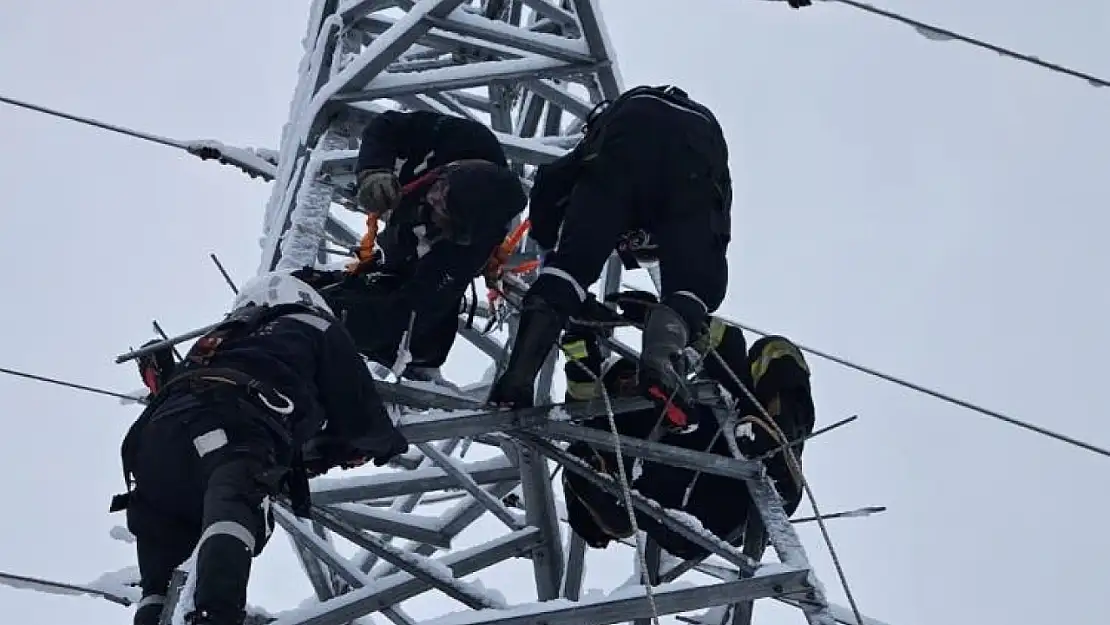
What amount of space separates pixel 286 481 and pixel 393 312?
66.0 inches

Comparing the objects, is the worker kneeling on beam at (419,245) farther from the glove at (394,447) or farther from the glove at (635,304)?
the glove at (394,447)

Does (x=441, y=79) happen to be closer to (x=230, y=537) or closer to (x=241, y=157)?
(x=241, y=157)

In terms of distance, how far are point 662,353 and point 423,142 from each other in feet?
5.54

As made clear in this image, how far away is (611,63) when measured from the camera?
28.2 ft

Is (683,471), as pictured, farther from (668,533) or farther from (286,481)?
(286,481)

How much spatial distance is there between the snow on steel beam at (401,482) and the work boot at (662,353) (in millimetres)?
1650

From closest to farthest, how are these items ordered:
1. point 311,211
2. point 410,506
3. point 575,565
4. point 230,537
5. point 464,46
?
point 230,537 < point 311,211 < point 575,565 < point 464,46 < point 410,506

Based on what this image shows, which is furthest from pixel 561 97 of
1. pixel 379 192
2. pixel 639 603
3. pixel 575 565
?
pixel 639 603

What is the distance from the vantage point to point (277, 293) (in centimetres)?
594

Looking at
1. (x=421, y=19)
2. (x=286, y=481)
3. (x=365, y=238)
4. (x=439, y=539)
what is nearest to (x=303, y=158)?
(x=421, y=19)

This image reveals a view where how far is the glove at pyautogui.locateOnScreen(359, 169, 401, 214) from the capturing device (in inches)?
279

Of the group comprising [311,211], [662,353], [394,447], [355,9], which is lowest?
[394,447]

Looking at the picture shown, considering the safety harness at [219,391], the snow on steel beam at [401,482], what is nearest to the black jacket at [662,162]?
the snow on steel beam at [401,482]

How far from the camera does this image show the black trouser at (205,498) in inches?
184
